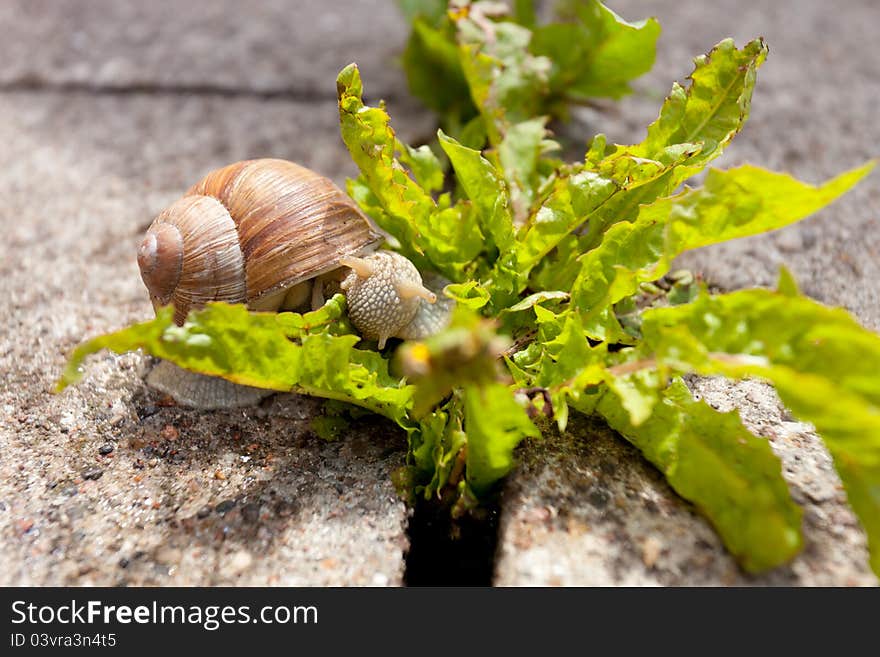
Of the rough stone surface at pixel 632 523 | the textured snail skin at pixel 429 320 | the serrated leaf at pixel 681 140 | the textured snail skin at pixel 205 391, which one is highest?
the serrated leaf at pixel 681 140

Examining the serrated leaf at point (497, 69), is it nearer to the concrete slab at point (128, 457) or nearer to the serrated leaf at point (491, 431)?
the concrete slab at point (128, 457)

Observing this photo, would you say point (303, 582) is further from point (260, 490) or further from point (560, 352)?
point (560, 352)

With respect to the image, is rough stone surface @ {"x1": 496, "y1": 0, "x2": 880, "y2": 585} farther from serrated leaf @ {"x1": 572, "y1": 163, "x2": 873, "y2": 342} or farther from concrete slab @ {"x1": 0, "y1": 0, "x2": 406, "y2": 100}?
concrete slab @ {"x1": 0, "y1": 0, "x2": 406, "y2": 100}

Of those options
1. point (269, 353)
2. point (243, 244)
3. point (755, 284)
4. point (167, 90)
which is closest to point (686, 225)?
point (755, 284)

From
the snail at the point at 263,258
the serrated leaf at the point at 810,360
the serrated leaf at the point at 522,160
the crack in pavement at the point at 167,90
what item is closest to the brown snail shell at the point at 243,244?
the snail at the point at 263,258

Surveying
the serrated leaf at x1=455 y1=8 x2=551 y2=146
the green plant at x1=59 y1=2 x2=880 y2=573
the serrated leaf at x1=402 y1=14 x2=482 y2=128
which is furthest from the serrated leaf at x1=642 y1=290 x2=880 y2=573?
the serrated leaf at x1=402 y1=14 x2=482 y2=128
